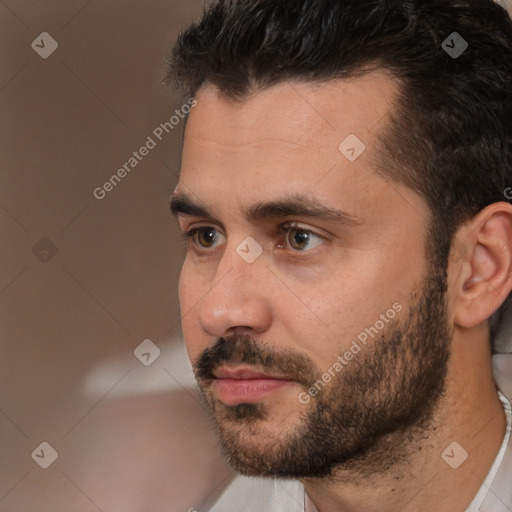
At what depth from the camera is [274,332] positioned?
3.84 ft

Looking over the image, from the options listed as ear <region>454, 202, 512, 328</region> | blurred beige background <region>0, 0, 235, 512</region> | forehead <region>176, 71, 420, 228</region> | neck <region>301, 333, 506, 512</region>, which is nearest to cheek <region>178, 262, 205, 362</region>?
forehead <region>176, 71, 420, 228</region>

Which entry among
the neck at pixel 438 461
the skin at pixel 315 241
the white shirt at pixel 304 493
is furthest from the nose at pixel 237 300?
the white shirt at pixel 304 493

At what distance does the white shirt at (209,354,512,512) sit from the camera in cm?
132

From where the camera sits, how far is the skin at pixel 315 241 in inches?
45.9

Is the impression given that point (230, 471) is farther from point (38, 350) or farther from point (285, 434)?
point (285, 434)

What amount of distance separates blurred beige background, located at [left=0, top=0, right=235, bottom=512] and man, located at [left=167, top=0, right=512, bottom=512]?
561mm

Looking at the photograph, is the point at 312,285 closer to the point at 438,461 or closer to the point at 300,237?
the point at 300,237

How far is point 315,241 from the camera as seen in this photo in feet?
3.92

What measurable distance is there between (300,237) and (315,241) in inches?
0.9

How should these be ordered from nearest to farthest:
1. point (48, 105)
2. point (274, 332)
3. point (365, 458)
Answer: point (274, 332) → point (365, 458) → point (48, 105)

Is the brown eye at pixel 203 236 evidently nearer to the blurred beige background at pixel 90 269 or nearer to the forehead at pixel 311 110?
the forehead at pixel 311 110

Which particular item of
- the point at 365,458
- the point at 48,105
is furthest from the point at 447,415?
the point at 48,105

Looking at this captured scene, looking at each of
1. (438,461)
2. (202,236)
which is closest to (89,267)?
(202,236)

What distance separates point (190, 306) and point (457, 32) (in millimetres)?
605
